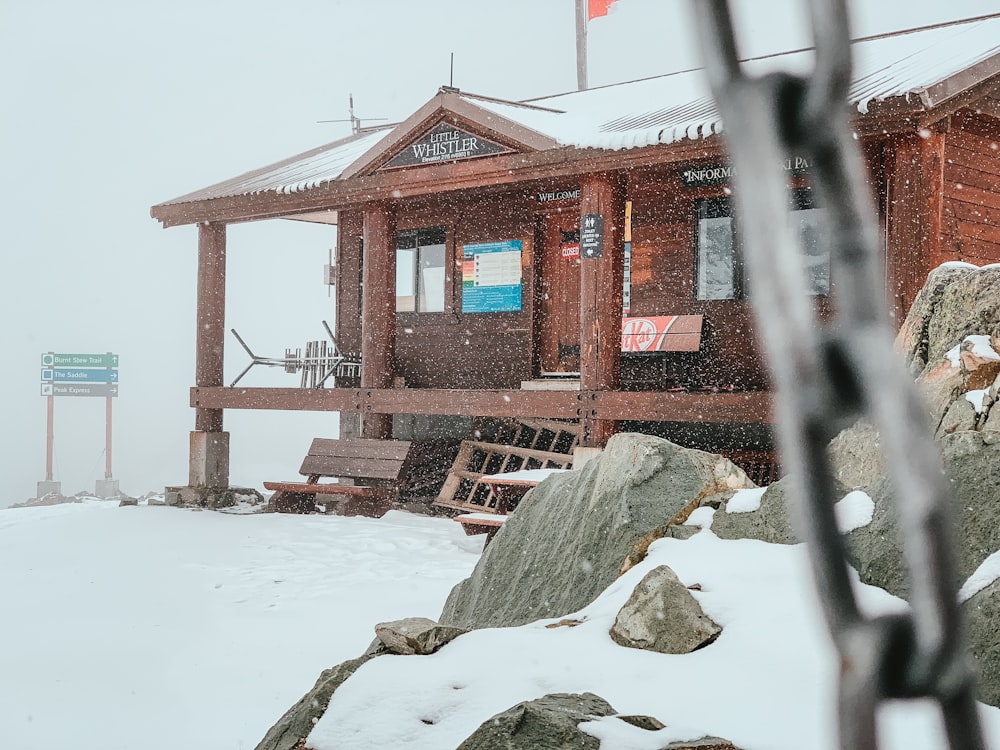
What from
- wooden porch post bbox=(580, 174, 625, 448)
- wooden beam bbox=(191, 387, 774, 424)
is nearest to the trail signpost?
wooden beam bbox=(191, 387, 774, 424)

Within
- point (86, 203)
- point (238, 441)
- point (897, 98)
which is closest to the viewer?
point (897, 98)

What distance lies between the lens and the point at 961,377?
5.16 meters

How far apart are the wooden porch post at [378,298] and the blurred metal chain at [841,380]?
40.4 feet

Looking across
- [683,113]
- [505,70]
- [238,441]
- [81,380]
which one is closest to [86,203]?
[238,441]

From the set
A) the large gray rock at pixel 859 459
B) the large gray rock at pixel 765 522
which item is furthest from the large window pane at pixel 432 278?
the large gray rock at pixel 765 522

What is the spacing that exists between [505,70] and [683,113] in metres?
169

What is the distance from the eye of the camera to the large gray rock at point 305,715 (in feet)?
13.3

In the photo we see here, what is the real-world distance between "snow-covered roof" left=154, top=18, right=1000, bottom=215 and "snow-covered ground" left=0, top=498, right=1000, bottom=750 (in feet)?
13.9

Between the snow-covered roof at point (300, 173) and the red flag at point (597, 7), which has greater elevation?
the red flag at point (597, 7)

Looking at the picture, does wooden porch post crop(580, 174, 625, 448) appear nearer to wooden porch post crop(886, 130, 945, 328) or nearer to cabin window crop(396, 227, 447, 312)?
wooden porch post crop(886, 130, 945, 328)

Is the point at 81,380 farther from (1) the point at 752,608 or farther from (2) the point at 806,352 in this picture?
(2) the point at 806,352

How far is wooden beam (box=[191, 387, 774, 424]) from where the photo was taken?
10.1 meters

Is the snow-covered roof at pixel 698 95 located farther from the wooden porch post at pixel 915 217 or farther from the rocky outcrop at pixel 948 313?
the rocky outcrop at pixel 948 313

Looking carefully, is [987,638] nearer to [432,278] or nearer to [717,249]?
[717,249]
